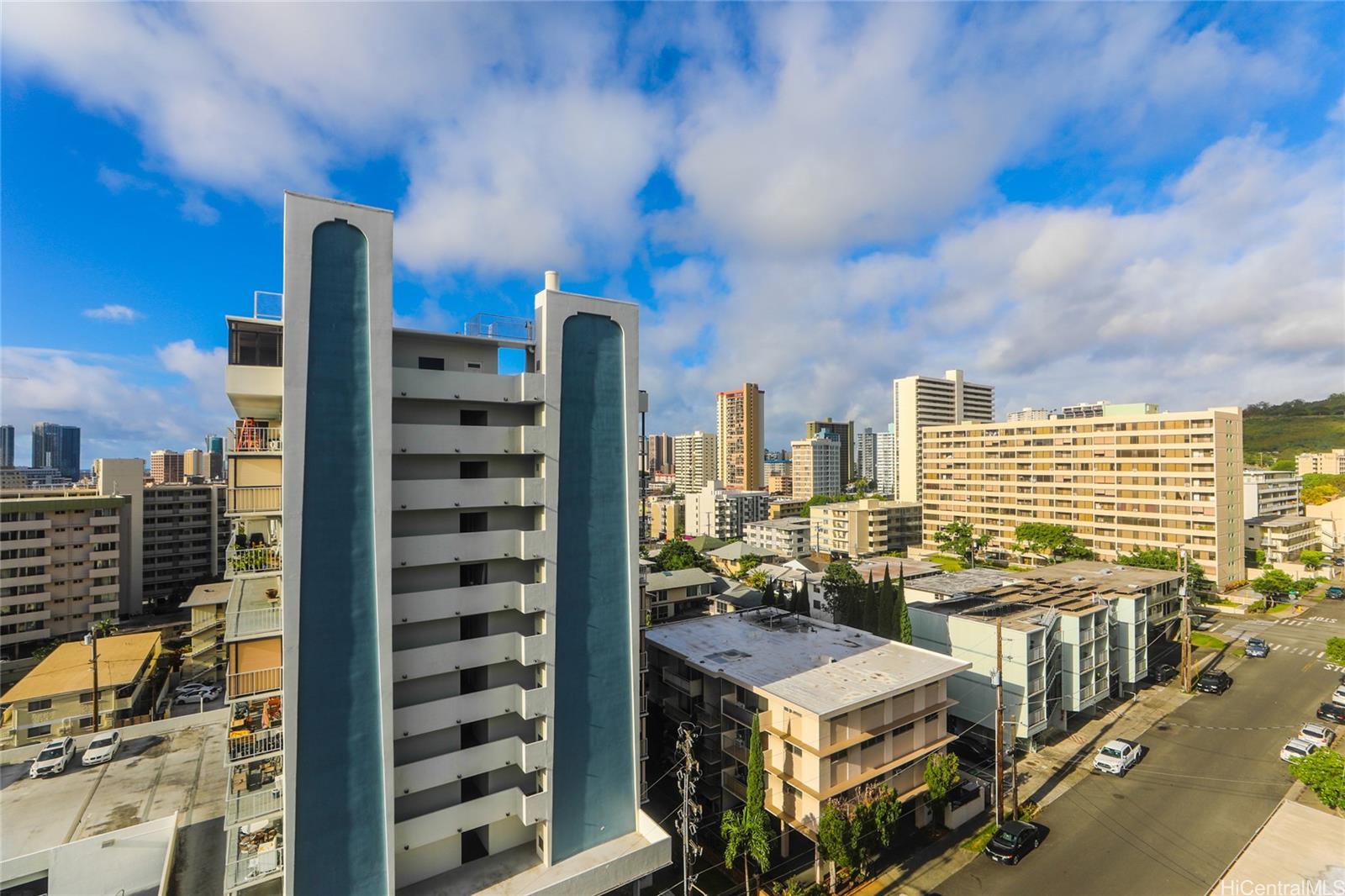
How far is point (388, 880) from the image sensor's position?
19.9 metres

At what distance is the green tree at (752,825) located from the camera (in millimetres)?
23625

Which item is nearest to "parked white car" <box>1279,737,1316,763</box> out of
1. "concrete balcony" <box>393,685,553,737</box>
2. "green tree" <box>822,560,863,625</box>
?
"green tree" <box>822,560,863,625</box>

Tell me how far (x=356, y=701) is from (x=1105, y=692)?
46.6 meters

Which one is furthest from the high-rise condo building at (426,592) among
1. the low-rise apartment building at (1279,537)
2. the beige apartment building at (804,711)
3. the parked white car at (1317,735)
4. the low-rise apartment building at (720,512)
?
the low-rise apartment building at (1279,537)

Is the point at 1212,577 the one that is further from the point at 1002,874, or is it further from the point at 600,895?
the point at 600,895

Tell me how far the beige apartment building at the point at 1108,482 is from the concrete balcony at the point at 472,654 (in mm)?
89981

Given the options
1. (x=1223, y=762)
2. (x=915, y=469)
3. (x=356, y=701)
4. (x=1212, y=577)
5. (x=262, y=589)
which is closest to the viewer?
(x=356, y=701)

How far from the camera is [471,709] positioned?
22.0m

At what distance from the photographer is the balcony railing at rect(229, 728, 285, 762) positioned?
62.1ft

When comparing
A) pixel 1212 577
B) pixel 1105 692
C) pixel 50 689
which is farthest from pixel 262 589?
pixel 1212 577

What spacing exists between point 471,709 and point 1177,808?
36.2m

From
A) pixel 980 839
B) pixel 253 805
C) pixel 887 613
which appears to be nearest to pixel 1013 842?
pixel 980 839

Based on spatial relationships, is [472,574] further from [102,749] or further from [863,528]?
[863,528]

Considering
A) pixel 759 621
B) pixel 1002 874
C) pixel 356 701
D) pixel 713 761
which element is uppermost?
pixel 356 701
